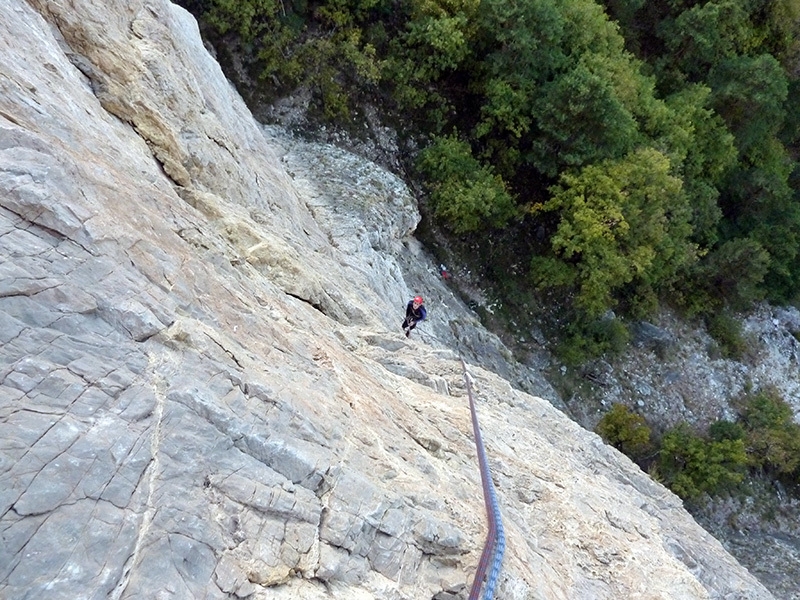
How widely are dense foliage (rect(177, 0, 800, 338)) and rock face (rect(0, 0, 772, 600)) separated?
28.8 ft

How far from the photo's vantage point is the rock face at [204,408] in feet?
13.4

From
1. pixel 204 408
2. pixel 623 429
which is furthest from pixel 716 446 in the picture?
pixel 204 408

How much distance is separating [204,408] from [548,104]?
18.1 metres

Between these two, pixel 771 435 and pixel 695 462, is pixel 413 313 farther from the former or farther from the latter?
pixel 771 435

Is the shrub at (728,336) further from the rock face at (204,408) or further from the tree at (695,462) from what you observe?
the rock face at (204,408)

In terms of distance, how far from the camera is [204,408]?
4973 mm

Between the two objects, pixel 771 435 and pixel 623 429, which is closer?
pixel 623 429

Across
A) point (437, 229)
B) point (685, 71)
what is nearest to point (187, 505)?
point (437, 229)

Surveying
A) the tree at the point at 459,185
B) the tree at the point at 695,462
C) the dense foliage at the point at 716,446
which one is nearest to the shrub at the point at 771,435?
the dense foliage at the point at 716,446

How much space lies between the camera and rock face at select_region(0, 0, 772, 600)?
407 centimetres

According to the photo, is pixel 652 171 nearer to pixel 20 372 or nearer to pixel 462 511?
pixel 462 511

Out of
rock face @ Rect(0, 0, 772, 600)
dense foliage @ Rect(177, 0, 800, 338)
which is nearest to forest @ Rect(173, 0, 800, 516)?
dense foliage @ Rect(177, 0, 800, 338)

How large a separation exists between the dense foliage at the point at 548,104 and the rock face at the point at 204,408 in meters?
8.79

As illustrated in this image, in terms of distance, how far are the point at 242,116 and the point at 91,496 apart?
11361 mm
